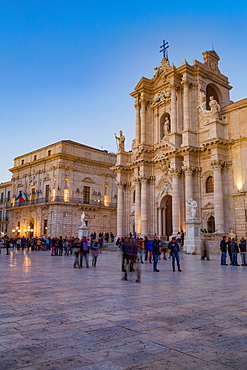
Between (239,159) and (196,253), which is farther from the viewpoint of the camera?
(239,159)

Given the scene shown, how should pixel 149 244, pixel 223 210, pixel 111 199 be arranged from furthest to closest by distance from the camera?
1. pixel 111 199
2. pixel 223 210
3. pixel 149 244

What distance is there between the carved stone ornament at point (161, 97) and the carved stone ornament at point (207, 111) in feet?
12.6

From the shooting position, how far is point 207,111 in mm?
32312

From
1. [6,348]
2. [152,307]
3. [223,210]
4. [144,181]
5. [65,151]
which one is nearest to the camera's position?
[6,348]

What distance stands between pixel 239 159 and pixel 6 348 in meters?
28.5

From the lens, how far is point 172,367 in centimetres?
341

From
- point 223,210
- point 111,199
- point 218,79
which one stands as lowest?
point 223,210

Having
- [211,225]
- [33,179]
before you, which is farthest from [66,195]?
[211,225]

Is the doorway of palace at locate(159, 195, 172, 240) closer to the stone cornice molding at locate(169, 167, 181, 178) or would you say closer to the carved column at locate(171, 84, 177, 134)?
the stone cornice molding at locate(169, 167, 181, 178)

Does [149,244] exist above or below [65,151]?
below

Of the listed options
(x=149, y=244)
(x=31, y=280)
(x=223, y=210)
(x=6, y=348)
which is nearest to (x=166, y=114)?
(x=223, y=210)

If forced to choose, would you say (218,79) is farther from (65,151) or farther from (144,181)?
(65,151)

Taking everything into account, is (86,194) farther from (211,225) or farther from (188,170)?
(211,225)

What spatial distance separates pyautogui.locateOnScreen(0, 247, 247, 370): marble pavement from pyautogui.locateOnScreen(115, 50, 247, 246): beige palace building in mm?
19835
